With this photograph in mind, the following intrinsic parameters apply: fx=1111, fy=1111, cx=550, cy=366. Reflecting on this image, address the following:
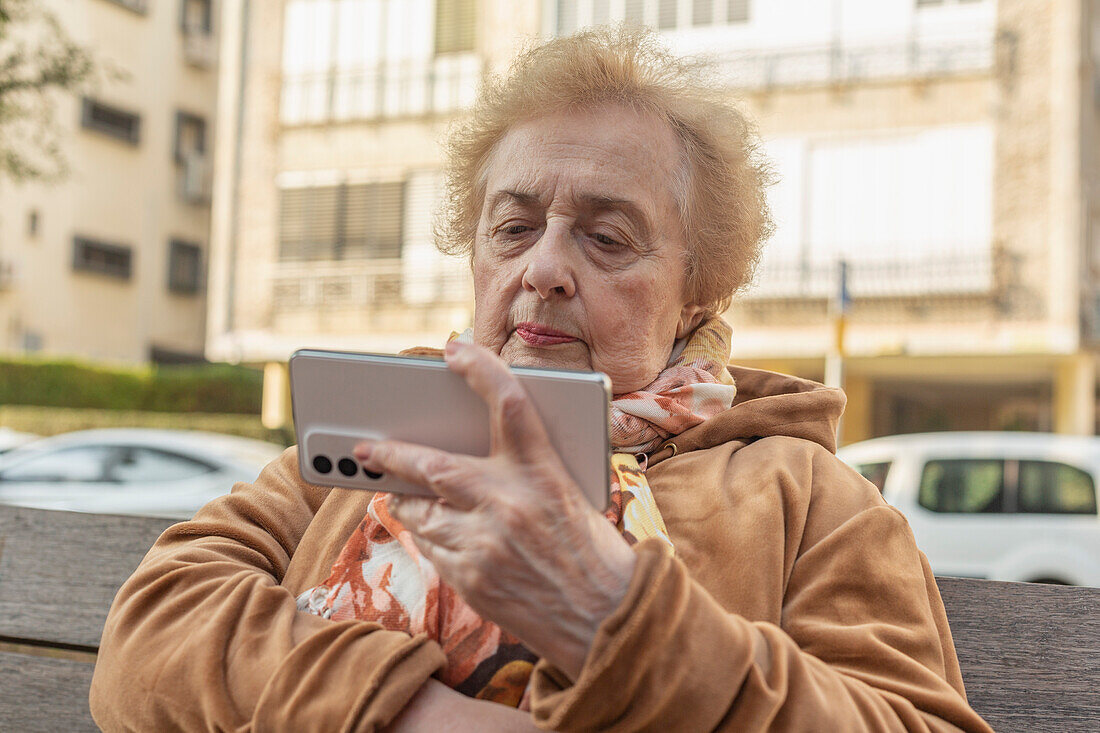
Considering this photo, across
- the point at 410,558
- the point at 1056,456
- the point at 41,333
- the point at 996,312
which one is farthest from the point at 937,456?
the point at 41,333

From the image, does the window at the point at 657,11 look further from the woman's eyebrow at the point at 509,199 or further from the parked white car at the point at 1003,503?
the woman's eyebrow at the point at 509,199

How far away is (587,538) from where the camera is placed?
1160 millimetres

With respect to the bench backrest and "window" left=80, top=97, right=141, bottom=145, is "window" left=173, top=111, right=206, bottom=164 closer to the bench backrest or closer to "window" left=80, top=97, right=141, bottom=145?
"window" left=80, top=97, right=141, bottom=145

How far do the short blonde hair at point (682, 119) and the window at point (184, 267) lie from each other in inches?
1077

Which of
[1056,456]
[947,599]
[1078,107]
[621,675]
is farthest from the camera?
[1078,107]

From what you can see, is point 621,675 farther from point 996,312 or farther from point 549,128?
point 996,312

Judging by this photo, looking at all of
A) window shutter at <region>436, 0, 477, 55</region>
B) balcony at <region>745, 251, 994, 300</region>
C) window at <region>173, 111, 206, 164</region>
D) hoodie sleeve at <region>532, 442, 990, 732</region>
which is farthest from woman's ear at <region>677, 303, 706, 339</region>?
window at <region>173, 111, 206, 164</region>

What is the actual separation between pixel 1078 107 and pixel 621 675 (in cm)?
1681

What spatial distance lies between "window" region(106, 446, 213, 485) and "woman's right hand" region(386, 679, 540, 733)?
8.57 meters

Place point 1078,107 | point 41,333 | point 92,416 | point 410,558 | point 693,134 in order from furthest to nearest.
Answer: point 41,333 → point 92,416 → point 1078,107 → point 693,134 → point 410,558

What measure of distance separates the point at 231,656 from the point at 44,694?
2.94 ft

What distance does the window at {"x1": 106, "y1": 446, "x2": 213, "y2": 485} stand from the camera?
9.62 metres

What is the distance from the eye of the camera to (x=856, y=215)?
16.8 meters

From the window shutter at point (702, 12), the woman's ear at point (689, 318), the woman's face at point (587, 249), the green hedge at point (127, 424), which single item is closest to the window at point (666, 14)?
the window shutter at point (702, 12)
